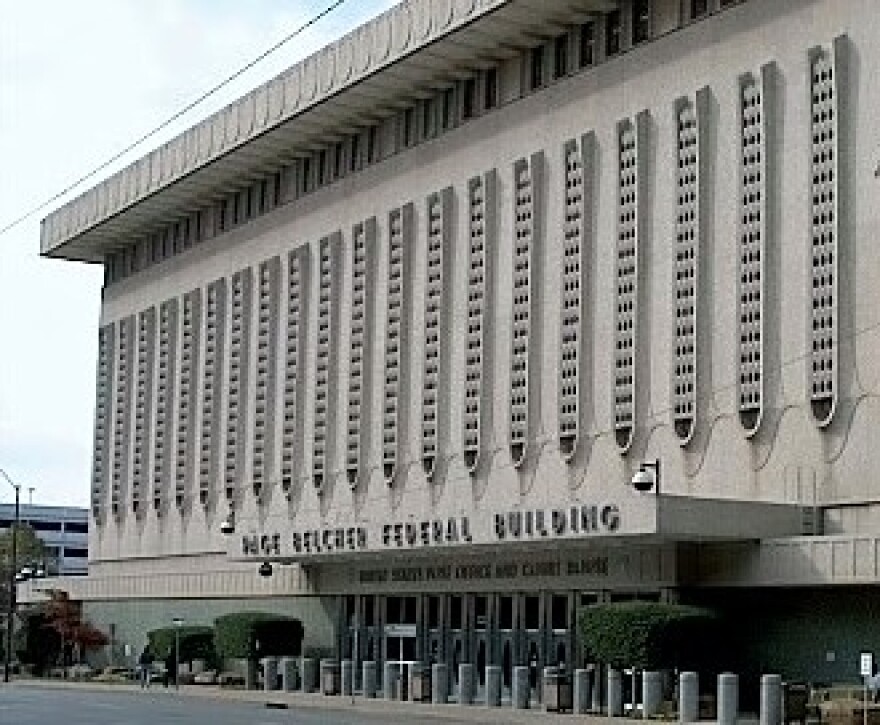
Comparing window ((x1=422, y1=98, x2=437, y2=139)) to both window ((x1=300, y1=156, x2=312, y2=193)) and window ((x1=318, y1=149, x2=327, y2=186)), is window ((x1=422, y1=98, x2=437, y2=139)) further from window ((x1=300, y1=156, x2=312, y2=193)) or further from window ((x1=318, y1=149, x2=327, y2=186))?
window ((x1=300, y1=156, x2=312, y2=193))

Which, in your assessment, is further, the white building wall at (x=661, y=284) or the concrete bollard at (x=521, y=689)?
the concrete bollard at (x=521, y=689)

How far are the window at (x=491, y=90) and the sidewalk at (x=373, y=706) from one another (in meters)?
19.4

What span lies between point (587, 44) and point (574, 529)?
16.9 metres

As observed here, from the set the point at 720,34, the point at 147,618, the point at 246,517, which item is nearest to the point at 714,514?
the point at 720,34

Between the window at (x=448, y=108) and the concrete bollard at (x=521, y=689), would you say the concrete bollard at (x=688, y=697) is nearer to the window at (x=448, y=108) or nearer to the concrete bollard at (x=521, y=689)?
the concrete bollard at (x=521, y=689)

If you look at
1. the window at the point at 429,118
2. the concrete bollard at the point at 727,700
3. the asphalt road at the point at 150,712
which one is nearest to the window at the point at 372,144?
the window at the point at 429,118

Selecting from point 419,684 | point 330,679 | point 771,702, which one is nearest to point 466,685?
point 419,684

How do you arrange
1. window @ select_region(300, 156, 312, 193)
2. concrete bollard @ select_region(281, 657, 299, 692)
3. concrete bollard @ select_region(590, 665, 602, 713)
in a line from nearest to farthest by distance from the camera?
concrete bollard @ select_region(590, 665, 602, 713), concrete bollard @ select_region(281, 657, 299, 692), window @ select_region(300, 156, 312, 193)

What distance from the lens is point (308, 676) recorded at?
205 ft

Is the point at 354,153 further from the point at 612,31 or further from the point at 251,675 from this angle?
the point at 251,675

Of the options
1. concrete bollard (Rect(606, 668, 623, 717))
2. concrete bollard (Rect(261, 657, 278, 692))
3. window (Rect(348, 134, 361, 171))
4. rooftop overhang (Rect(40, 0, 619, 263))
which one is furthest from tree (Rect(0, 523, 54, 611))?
concrete bollard (Rect(606, 668, 623, 717))

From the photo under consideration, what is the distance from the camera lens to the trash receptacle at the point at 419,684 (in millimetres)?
55938

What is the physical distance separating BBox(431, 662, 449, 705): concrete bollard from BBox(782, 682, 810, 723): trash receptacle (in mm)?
14421

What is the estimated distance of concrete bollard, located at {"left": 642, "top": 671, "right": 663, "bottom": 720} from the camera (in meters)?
44.8
